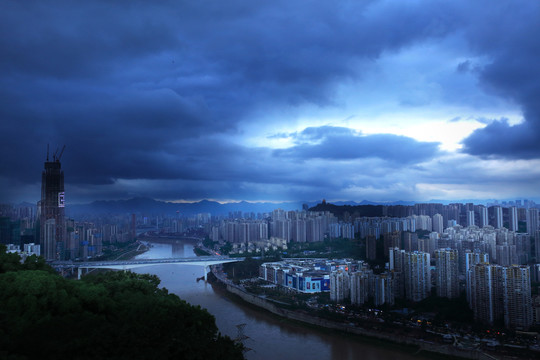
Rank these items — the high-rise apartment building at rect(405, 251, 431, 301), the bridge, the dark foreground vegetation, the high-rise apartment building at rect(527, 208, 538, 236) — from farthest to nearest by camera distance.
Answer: the bridge
the high-rise apartment building at rect(527, 208, 538, 236)
the high-rise apartment building at rect(405, 251, 431, 301)
the dark foreground vegetation

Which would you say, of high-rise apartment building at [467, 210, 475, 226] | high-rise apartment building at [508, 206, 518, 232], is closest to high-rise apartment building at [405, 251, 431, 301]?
high-rise apartment building at [508, 206, 518, 232]

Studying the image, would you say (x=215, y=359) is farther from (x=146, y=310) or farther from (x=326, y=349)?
(x=326, y=349)

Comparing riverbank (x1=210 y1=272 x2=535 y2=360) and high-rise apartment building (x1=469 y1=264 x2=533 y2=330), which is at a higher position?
high-rise apartment building (x1=469 y1=264 x2=533 y2=330)

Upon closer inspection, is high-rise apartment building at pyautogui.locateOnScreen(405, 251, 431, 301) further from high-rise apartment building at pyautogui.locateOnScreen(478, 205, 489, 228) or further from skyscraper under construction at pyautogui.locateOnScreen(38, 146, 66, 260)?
skyscraper under construction at pyautogui.locateOnScreen(38, 146, 66, 260)

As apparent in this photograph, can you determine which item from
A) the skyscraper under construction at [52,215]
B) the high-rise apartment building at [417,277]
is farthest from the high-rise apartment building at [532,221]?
the skyscraper under construction at [52,215]

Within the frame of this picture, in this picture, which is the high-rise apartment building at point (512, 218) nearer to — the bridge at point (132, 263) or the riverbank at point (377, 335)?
the riverbank at point (377, 335)

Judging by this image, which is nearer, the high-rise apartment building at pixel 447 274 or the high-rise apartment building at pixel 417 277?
the high-rise apartment building at pixel 447 274

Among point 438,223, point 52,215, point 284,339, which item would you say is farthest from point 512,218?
point 52,215

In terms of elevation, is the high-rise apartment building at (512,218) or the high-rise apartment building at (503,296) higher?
the high-rise apartment building at (512,218)
